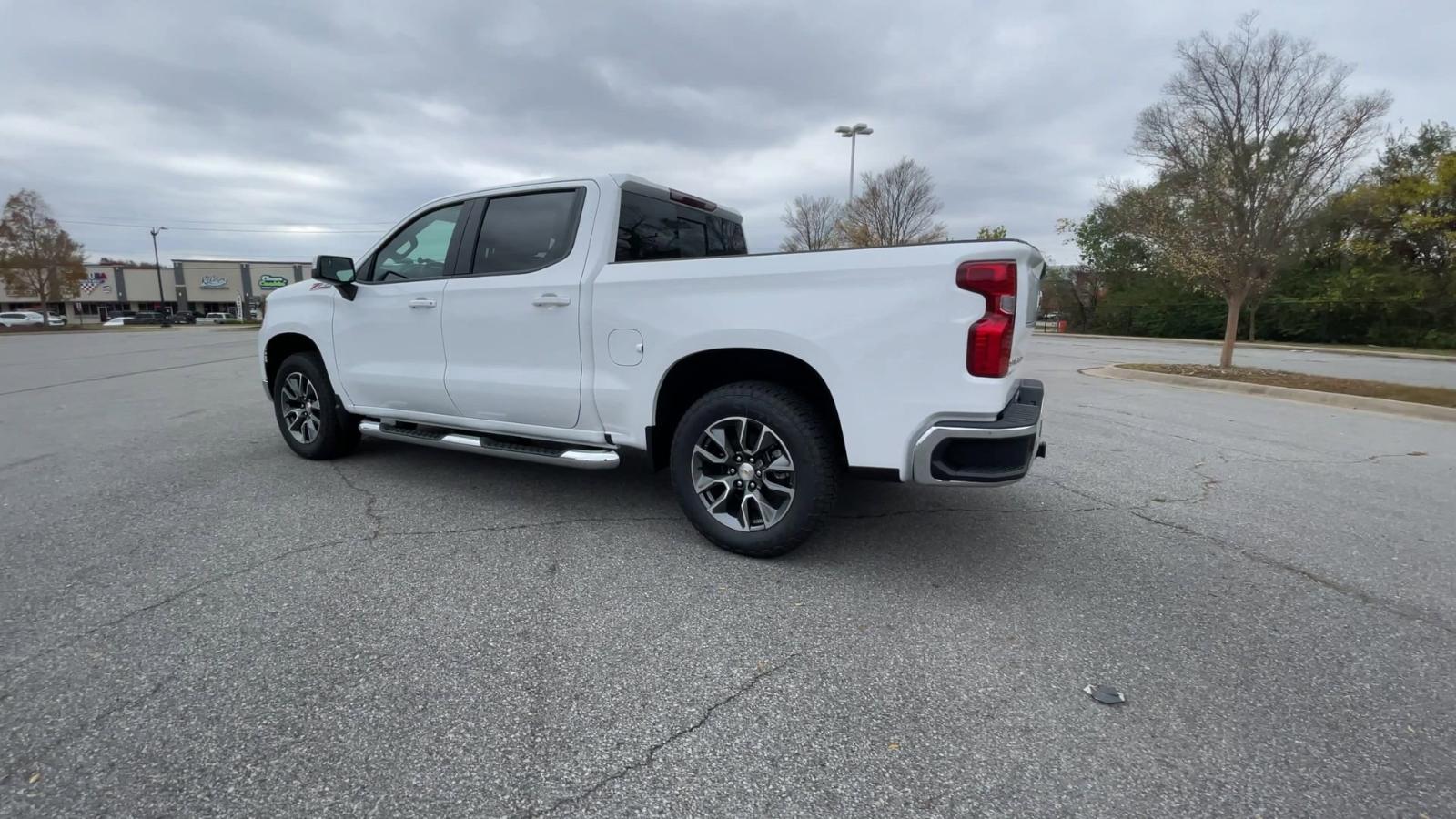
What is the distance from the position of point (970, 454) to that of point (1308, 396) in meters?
10.7

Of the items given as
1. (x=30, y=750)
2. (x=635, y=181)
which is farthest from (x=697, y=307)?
(x=30, y=750)

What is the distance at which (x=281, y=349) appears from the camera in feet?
17.9

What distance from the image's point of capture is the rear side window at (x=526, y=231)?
3816 millimetres

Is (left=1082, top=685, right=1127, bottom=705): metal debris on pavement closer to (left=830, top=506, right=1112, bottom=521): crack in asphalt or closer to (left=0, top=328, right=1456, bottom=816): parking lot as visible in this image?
(left=0, top=328, right=1456, bottom=816): parking lot

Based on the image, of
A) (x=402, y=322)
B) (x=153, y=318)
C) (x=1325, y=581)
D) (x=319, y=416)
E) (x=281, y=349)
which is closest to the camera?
(x=1325, y=581)

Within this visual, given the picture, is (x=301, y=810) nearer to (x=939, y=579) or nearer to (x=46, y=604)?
(x=46, y=604)

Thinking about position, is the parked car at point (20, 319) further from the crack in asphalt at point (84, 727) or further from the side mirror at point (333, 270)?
the crack in asphalt at point (84, 727)

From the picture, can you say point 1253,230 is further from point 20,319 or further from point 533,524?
point 20,319

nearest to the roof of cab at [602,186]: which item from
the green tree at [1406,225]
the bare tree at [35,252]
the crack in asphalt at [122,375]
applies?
the crack in asphalt at [122,375]

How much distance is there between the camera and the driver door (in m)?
4.25

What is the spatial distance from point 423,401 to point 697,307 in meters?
2.22

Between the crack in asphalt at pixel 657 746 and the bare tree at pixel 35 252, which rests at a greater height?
the bare tree at pixel 35 252

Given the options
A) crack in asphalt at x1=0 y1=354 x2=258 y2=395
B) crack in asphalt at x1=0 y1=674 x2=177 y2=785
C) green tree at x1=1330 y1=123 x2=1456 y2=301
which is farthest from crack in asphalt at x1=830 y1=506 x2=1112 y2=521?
green tree at x1=1330 y1=123 x2=1456 y2=301

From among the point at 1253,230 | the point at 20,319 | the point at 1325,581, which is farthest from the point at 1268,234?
the point at 20,319
